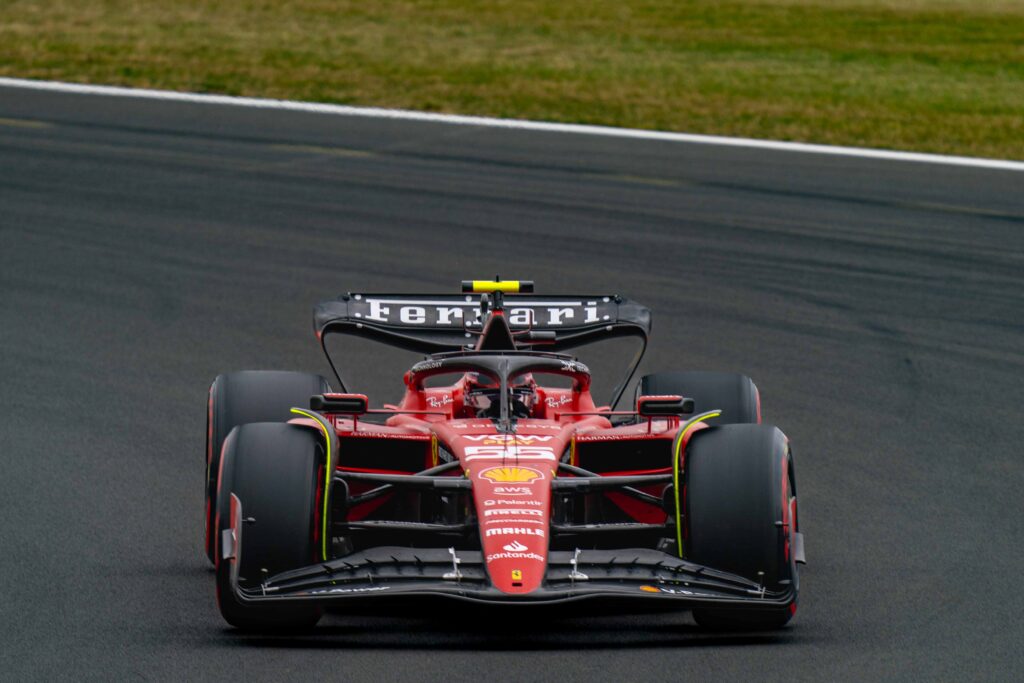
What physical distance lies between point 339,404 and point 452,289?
272 inches

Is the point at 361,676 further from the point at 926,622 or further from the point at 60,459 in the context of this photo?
the point at 60,459

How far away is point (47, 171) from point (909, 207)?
29.3ft

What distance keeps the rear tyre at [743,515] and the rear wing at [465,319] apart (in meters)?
2.08

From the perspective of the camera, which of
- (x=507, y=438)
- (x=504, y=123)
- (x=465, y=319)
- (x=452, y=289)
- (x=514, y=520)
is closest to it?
(x=514, y=520)

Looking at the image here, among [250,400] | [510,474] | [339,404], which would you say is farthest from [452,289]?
[510,474]

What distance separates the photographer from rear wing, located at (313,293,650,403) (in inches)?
372

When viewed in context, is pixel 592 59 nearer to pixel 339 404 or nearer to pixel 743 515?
pixel 339 404

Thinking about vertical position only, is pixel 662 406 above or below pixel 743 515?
above

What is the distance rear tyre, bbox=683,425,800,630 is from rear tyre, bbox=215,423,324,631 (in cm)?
154

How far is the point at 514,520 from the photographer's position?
712 cm

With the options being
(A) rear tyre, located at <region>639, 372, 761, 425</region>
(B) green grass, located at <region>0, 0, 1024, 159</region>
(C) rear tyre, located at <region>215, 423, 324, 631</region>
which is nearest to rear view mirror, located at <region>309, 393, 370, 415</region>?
(C) rear tyre, located at <region>215, 423, 324, 631</region>

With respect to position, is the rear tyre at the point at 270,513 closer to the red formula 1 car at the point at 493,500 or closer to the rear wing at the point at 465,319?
the red formula 1 car at the point at 493,500

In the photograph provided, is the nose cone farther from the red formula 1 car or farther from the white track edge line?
the white track edge line

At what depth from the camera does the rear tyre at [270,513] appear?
707cm
